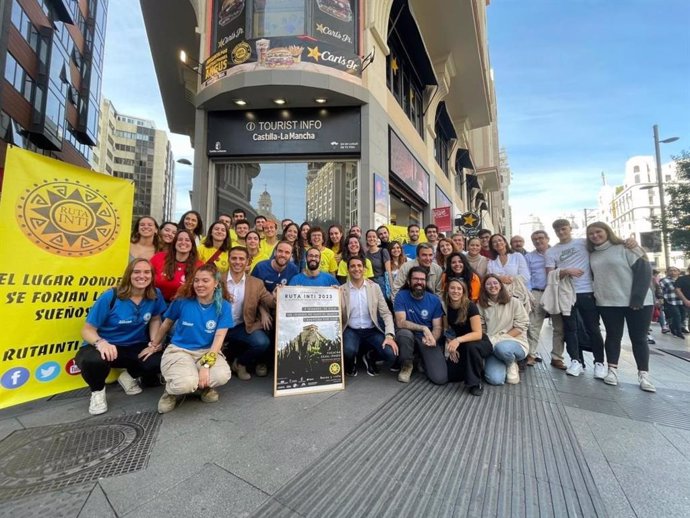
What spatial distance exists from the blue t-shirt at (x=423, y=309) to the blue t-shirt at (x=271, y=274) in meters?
1.68

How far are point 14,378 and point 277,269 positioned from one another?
2.92 metres

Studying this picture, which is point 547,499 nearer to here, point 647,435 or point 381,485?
point 381,485

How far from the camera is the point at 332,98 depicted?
8992 millimetres

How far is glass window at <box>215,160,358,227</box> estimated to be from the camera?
9.54 metres

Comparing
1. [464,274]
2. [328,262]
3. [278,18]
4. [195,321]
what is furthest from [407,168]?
[195,321]

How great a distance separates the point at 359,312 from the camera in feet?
14.8

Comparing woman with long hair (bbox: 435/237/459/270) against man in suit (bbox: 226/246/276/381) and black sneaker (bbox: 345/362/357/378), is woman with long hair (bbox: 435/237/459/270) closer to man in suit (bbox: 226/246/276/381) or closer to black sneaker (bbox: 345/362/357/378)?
black sneaker (bbox: 345/362/357/378)

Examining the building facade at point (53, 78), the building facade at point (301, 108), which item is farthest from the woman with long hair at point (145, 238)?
the building facade at point (53, 78)

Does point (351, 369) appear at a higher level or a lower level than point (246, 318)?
lower

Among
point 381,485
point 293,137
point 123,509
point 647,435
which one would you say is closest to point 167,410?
point 123,509

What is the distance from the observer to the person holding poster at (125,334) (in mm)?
3156

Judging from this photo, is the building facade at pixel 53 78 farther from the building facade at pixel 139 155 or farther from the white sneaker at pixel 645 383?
the building facade at pixel 139 155

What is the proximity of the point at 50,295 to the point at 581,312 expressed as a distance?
663 centimetres

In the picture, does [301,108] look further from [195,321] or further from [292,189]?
[195,321]
